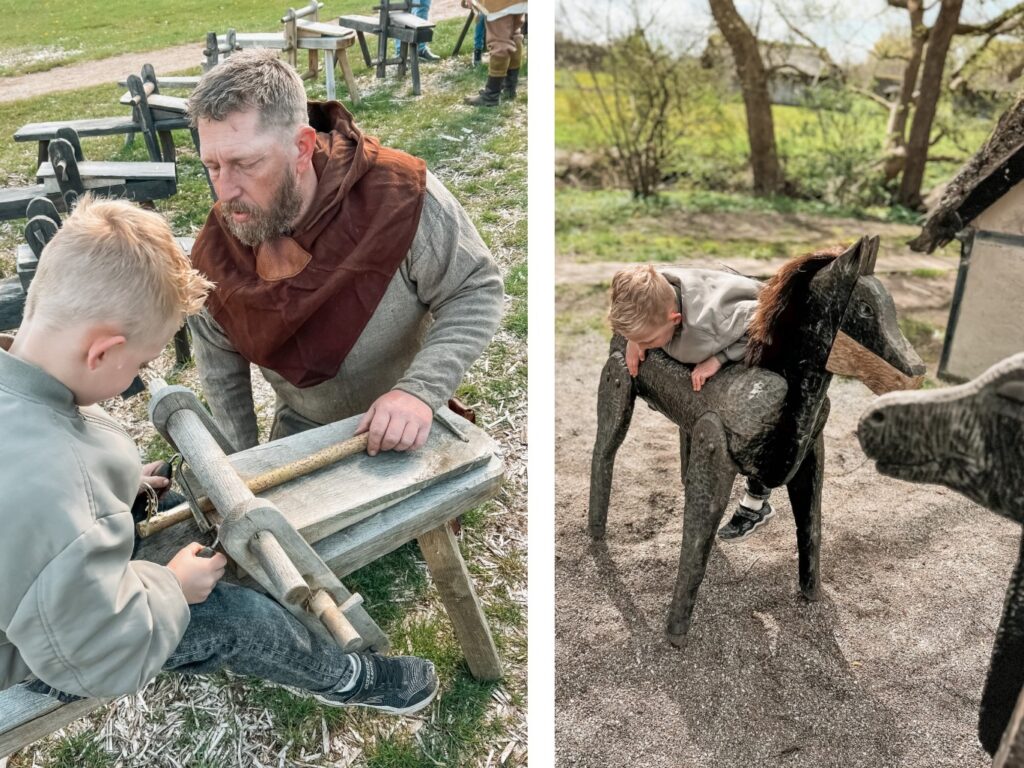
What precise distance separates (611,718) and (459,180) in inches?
178

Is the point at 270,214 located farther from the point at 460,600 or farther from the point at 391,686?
the point at 391,686

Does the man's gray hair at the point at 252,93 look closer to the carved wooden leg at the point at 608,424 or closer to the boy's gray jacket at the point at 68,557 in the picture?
the boy's gray jacket at the point at 68,557

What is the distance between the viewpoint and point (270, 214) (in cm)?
217

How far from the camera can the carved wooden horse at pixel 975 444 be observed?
142 centimetres

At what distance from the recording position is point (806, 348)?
222 centimetres

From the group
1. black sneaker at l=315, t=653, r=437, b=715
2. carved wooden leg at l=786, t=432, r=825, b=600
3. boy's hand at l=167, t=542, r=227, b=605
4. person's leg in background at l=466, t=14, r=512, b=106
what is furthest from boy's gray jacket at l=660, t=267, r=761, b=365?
person's leg in background at l=466, t=14, r=512, b=106

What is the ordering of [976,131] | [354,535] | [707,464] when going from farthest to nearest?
[976,131] < [707,464] < [354,535]

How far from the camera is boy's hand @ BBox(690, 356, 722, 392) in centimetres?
242

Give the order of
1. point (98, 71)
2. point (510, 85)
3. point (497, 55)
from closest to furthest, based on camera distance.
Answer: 1. point (497, 55)
2. point (510, 85)
3. point (98, 71)

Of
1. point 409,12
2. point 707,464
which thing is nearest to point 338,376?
point 707,464

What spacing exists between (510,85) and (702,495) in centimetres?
655

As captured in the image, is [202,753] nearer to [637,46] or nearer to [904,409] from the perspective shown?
[904,409]

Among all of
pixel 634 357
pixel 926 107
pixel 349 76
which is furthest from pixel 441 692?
pixel 349 76

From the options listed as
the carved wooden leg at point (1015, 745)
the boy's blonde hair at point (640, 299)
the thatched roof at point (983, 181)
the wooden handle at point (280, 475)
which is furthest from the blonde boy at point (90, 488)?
the thatched roof at point (983, 181)
